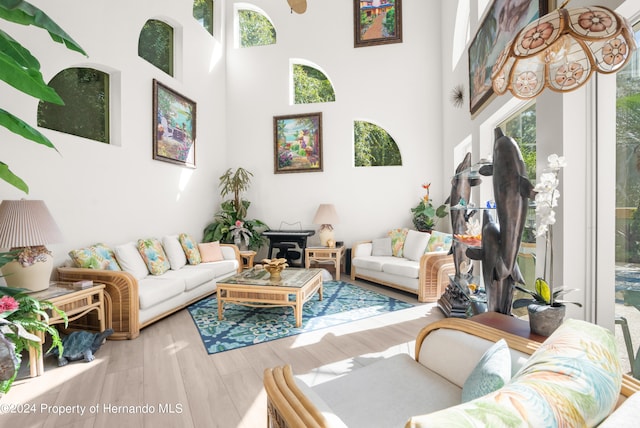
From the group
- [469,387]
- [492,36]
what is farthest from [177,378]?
[492,36]

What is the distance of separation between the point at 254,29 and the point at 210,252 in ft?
15.3

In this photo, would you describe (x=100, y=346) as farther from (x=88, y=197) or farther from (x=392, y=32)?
(x=392, y=32)

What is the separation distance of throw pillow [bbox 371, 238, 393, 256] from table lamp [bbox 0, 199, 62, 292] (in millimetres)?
4199

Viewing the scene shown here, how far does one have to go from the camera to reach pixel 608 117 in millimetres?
1790

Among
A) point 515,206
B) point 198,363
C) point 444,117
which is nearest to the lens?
point 515,206

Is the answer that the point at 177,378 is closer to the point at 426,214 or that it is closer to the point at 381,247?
the point at 381,247

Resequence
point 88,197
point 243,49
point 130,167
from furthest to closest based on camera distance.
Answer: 1. point 243,49
2. point 130,167
3. point 88,197

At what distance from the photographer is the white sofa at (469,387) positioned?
0.61 m

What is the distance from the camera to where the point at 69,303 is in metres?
2.64

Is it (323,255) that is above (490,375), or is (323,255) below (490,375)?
below

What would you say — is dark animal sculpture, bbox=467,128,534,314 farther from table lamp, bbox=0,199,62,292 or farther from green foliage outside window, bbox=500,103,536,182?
table lamp, bbox=0,199,62,292

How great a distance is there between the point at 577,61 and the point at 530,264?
182 centimetres

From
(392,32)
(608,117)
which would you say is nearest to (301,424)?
(608,117)

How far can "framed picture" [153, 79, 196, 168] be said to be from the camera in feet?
15.1
